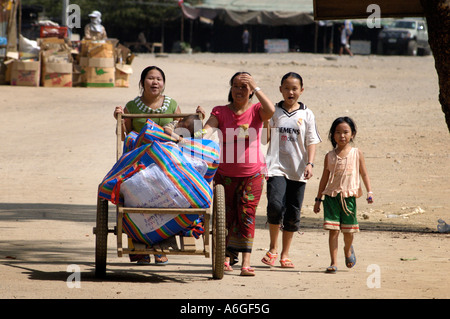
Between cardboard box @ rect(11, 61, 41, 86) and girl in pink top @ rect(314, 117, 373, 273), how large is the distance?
16452 mm

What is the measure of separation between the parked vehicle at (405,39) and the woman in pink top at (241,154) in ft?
131

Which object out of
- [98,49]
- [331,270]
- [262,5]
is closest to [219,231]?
[331,270]

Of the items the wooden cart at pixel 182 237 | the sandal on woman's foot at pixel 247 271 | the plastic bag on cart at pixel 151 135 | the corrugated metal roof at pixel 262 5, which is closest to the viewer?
the wooden cart at pixel 182 237

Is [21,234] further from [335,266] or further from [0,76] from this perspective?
[0,76]

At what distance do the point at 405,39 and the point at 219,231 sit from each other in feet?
134

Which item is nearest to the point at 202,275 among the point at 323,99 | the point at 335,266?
the point at 335,266

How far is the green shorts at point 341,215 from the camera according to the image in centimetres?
649

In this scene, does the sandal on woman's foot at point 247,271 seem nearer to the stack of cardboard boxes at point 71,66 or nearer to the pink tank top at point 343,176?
the pink tank top at point 343,176

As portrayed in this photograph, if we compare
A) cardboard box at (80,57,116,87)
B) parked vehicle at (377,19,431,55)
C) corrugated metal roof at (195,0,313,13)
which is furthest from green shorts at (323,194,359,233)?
corrugated metal roof at (195,0,313,13)

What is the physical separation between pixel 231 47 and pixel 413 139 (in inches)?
1474

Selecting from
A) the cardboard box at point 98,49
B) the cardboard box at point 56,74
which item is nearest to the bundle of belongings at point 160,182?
the cardboard box at point 98,49

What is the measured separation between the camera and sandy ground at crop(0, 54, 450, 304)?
19.2 ft

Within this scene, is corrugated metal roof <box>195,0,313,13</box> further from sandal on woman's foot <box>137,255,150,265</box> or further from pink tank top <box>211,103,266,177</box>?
pink tank top <box>211,103,266,177</box>

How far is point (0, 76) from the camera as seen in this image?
875 inches
